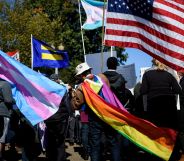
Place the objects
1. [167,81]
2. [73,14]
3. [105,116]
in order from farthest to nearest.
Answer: [73,14] → [167,81] → [105,116]

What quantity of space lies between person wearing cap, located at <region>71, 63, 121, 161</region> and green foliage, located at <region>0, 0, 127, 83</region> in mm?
28694

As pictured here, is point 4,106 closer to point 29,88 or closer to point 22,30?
point 29,88

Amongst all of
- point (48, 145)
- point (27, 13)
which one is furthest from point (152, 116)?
point (27, 13)

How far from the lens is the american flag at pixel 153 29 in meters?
6.41

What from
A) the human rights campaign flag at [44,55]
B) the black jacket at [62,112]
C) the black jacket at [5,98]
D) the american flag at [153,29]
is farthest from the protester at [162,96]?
the human rights campaign flag at [44,55]

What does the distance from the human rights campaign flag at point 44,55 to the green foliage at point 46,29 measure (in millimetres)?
22298

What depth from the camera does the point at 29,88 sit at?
7.35m

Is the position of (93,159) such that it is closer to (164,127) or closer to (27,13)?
(164,127)

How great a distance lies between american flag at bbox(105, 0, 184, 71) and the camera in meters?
6.41

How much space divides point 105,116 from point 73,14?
39.6 meters

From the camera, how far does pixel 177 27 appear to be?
6.46m

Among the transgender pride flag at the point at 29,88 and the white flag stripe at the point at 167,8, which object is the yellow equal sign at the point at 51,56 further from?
the white flag stripe at the point at 167,8

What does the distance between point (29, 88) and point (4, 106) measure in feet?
2.98

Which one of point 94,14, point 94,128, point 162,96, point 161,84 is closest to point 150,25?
point 161,84
